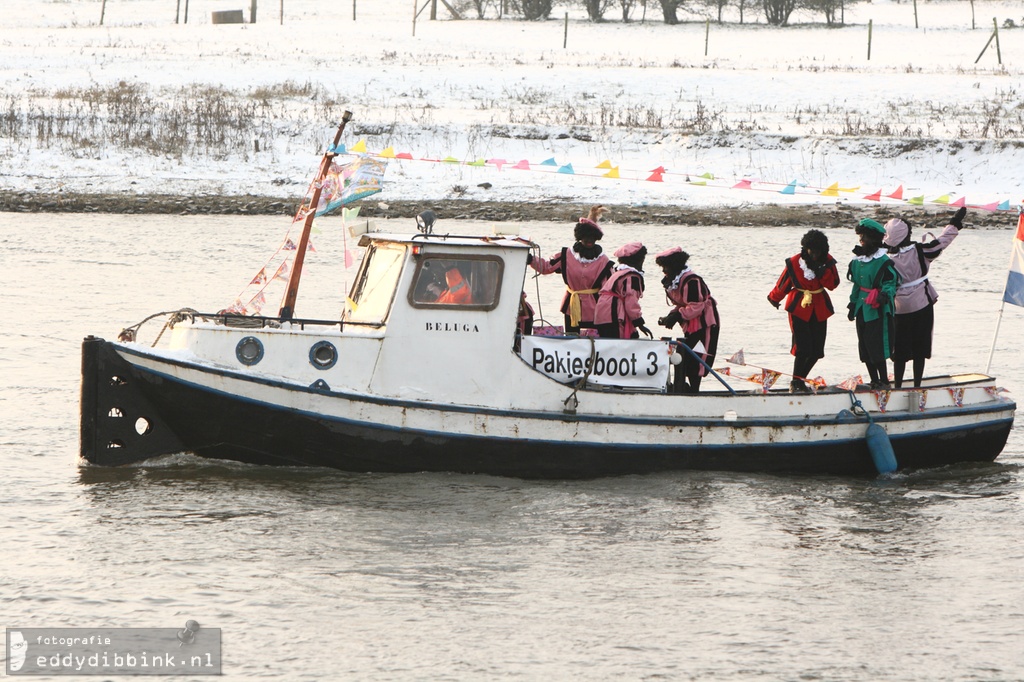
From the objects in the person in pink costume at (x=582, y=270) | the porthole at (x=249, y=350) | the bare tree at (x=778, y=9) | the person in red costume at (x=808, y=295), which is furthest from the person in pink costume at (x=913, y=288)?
the bare tree at (x=778, y=9)

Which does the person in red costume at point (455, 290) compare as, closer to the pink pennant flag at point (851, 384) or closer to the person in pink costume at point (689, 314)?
the person in pink costume at point (689, 314)

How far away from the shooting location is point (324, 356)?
33.4 feet

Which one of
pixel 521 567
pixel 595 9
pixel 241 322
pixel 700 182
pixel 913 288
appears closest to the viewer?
pixel 521 567

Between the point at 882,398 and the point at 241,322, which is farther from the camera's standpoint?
the point at 882,398

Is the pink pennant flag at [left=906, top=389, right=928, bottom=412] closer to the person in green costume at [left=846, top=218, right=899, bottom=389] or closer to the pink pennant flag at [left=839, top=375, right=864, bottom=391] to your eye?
the person in green costume at [left=846, top=218, right=899, bottom=389]

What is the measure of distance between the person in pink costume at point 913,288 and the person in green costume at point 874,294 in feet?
0.48

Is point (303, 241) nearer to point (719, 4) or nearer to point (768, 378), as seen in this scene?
point (768, 378)

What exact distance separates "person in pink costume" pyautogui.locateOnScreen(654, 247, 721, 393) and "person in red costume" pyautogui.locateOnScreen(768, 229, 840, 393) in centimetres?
59

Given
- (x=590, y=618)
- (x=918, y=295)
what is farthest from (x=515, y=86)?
(x=590, y=618)

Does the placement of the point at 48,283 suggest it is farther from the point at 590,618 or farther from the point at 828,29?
the point at 828,29

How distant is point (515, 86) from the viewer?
39.2 metres

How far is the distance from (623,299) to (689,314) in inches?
22.4

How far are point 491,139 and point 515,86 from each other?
684 cm

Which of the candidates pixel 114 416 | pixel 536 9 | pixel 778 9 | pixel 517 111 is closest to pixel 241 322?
pixel 114 416
